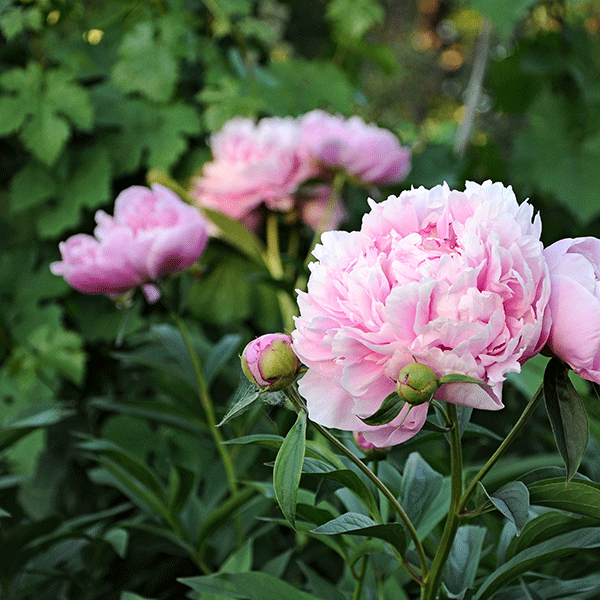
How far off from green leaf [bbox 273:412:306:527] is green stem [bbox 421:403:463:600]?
0.07 metres

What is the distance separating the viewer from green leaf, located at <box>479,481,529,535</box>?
287 mm

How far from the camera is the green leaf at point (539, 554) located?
36cm

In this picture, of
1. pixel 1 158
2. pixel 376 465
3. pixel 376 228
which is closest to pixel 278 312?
pixel 1 158

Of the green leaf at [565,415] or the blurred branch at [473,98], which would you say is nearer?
the green leaf at [565,415]

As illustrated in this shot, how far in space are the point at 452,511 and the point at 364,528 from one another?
0.05m

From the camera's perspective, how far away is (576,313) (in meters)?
0.27

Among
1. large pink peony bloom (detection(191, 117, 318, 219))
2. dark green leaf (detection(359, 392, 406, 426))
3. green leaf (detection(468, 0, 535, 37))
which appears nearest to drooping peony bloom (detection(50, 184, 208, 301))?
large pink peony bloom (detection(191, 117, 318, 219))

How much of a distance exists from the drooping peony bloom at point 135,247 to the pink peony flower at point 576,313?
32cm

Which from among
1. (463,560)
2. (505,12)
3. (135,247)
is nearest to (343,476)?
(463,560)

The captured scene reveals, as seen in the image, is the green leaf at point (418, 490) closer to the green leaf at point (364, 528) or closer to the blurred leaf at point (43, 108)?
the green leaf at point (364, 528)

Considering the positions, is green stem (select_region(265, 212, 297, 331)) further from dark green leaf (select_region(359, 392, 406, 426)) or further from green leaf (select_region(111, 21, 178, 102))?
dark green leaf (select_region(359, 392, 406, 426))

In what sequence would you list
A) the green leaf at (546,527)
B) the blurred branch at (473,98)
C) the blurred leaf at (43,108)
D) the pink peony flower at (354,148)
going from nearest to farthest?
the green leaf at (546,527) → the pink peony flower at (354,148) → the blurred leaf at (43,108) → the blurred branch at (473,98)

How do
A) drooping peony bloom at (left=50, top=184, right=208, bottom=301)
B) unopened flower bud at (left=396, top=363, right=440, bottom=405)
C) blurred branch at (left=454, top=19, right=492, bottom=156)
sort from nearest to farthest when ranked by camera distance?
unopened flower bud at (left=396, top=363, right=440, bottom=405), drooping peony bloom at (left=50, top=184, right=208, bottom=301), blurred branch at (left=454, top=19, right=492, bottom=156)

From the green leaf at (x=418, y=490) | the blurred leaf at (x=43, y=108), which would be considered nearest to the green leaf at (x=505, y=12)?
the blurred leaf at (x=43, y=108)
